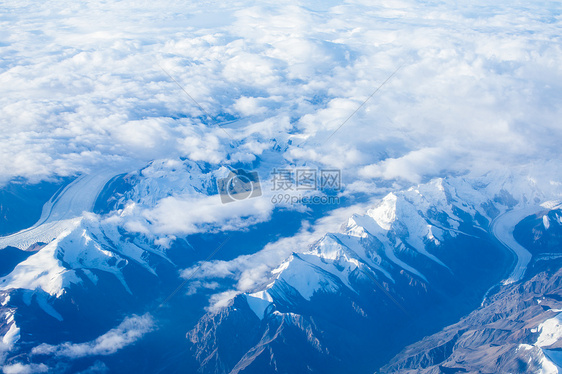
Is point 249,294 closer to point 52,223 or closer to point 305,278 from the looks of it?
point 305,278

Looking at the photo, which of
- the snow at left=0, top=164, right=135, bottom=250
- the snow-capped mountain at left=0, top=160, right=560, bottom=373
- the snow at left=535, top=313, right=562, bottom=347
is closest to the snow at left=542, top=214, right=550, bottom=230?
the snow-capped mountain at left=0, top=160, right=560, bottom=373

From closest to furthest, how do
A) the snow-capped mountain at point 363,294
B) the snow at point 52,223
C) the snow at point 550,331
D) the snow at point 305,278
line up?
the snow at point 550,331 → the snow-capped mountain at point 363,294 → the snow at point 305,278 → the snow at point 52,223

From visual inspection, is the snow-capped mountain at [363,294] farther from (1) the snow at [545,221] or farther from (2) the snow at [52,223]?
(2) the snow at [52,223]

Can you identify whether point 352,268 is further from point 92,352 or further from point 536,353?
point 92,352

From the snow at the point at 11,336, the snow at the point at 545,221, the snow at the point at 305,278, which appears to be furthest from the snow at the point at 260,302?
the snow at the point at 545,221

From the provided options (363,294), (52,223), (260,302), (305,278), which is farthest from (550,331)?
(52,223)

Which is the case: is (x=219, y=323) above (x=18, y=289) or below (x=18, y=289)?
below

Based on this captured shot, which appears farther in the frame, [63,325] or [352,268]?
[352,268]

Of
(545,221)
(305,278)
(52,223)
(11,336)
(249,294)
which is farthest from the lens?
(545,221)

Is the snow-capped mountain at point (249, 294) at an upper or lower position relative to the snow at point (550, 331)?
lower

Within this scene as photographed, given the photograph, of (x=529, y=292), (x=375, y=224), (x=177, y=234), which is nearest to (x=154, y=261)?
(x=177, y=234)

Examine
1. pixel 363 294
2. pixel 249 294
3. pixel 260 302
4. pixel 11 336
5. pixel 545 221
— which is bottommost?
pixel 363 294
